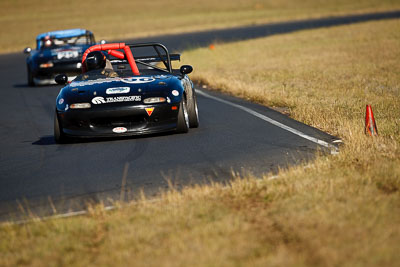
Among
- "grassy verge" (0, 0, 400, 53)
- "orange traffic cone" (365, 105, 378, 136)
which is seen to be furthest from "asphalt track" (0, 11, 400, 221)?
"grassy verge" (0, 0, 400, 53)

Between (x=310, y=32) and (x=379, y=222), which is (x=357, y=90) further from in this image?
(x=310, y=32)

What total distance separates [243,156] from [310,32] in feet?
103

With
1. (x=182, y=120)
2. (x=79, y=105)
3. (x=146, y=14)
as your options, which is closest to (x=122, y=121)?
(x=79, y=105)

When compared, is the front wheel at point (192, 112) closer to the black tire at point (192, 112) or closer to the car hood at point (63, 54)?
the black tire at point (192, 112)

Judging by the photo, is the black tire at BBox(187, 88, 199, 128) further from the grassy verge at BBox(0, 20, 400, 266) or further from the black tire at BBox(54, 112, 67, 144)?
the grassy verge at BBox(0, 20, 400, 266)

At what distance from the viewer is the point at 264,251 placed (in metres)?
4.59

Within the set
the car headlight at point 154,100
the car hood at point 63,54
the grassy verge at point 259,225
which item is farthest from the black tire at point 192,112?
the car hood at point 63,54

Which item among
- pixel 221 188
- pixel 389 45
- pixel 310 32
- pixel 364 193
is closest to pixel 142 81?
pixel 221 188

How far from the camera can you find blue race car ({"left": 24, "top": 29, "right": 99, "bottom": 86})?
19.3 meters

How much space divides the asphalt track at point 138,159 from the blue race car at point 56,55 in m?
7.23

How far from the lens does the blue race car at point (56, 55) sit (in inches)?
759

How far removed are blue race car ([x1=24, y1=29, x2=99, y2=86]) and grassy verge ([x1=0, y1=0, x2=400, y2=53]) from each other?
26972 mm

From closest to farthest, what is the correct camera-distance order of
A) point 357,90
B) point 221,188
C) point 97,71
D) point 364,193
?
point 364,193
point 221,188
point 97,71
point 357,90

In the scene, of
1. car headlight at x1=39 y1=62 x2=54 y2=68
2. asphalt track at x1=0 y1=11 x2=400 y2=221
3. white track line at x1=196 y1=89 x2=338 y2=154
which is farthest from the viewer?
car headlight at x1=39 y1=62 x2=54 y2=68
